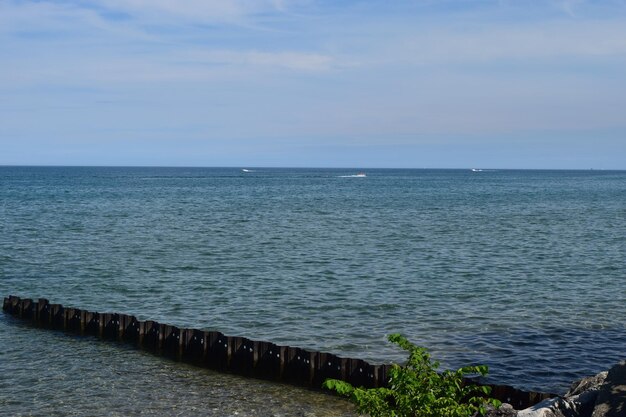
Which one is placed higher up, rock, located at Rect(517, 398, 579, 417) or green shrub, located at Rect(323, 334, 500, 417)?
green shrub, located at Rect(323, 334, 500, 417)

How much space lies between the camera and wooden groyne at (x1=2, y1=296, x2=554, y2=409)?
20.7 m

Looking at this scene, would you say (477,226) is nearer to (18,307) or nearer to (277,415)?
(18,307)

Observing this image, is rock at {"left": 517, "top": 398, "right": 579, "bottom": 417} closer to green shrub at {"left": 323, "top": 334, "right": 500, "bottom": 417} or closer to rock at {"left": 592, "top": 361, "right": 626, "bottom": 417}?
rock at {"left": 592, "top": 361, "right": 626, "bottom": 417}

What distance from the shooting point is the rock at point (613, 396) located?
45.3 ft

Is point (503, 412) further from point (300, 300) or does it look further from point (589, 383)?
point (300, 300)

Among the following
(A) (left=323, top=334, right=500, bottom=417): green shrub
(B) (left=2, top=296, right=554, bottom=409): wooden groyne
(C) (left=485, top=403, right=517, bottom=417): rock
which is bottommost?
(B) (left=2, top=296, right=554, bottom=409): wooden groyne

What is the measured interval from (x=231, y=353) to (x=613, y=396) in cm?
1242

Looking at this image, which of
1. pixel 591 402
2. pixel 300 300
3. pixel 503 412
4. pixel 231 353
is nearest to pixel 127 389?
pixel 231 353

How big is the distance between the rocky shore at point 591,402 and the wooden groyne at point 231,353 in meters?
1.80

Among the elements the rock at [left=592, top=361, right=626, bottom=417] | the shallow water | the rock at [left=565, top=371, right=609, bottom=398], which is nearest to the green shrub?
the rock at [left=592, top=361, right=626, bottom=417]

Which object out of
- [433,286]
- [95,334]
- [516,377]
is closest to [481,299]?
[433,286]

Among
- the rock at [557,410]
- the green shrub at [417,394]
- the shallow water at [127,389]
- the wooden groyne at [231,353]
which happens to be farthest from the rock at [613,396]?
the shallow water at [127,389]

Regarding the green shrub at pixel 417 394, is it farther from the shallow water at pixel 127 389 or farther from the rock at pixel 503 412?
the shallow water at pixel 127 389

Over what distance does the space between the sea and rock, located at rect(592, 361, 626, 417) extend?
6989 mm
